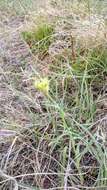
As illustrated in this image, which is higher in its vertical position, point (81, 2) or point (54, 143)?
point (81, 2)

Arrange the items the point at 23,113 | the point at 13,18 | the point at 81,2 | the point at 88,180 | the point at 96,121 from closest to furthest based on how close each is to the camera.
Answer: the point at 88,180
the point at 96,121
the point at 23,113
the point at 81,2
the point at 13,18

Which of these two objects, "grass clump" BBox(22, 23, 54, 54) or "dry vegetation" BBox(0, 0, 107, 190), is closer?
"dry vegetation" BBox(0, 0, 107, 190)

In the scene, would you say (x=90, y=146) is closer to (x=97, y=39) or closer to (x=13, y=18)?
(x=97, y=39)

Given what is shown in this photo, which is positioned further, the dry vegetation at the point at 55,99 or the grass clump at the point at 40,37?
the grass clump at the point at 40,37

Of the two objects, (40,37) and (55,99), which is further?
(40,37)

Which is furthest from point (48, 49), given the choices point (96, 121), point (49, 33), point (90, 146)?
point (90, 146)
